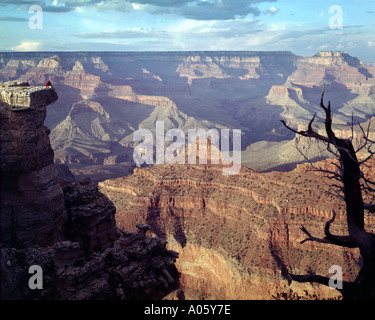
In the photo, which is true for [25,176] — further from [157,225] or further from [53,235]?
[157,225]

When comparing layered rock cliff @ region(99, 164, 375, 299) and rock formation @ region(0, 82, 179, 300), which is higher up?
rock formation @ region(0, 82, 179, 300)

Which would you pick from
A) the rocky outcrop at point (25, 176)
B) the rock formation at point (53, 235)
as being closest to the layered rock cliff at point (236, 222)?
the rock formation at point (53, 235)

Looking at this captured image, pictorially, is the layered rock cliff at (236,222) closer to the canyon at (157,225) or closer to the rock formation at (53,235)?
the canyon at (157,225)

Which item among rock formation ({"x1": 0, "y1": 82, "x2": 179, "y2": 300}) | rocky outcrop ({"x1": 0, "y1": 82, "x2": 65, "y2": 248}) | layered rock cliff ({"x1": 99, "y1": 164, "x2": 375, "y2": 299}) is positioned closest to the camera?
rock formation ({"x1": 0, "y1": 82, "x2": 179, "y2": 300})

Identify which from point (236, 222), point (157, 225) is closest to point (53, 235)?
point (157, 225)

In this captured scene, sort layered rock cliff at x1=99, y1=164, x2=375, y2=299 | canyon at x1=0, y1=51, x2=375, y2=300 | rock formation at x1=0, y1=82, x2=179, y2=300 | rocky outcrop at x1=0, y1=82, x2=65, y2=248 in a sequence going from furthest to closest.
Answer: layered rock cliff at x1=99, y1=164, x2=375, y2=299, rocky outcrop at x1=0, y1=82, x2=65, y2=248, canyon at x1=0, y1=51, x2=375, y2=300, rock formation at x1=0, y1=82, x2=179, y2=300

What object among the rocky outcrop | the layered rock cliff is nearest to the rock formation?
the rocky outcrop

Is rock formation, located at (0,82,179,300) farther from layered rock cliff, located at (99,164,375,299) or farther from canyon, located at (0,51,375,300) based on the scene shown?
layered rock cliff, located at (99,164,375,299)
